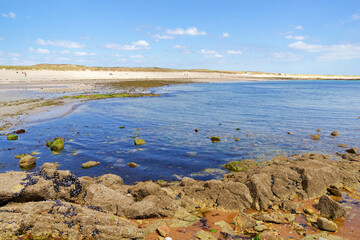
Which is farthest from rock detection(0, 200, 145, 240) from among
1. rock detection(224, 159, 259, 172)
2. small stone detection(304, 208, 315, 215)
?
rock detection(224, 159, 259, 172)

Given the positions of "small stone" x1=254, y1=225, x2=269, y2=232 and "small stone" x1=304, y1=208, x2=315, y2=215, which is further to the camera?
"small stone" x1=304, y1=208, x2=315, y2=215

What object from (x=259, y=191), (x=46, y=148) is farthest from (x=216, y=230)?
(x=46, y=148)

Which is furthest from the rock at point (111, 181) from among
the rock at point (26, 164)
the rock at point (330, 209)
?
the rock at point (330, 209)

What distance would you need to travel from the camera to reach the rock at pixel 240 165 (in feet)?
43.7

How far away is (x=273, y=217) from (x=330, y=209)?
2412 millimetres

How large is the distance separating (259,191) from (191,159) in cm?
580

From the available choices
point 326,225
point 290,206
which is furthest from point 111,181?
point 326,225

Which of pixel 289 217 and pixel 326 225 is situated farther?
pixel 289 217

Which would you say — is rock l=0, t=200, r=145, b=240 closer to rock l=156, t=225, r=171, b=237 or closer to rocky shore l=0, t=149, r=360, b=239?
rocky shore l=0, t=149, r=360, b=239

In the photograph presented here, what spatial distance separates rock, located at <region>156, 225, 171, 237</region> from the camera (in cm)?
746

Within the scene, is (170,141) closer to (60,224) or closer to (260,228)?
(260,228)

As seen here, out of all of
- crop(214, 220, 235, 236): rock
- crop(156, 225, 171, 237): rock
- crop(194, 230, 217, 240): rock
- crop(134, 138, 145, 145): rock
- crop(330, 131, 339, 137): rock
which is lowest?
crop(214, 220, 235, 236): rock

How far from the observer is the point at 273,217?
27.9ft

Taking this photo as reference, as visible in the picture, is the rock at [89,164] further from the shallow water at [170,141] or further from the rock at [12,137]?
the rock at [12,137]
